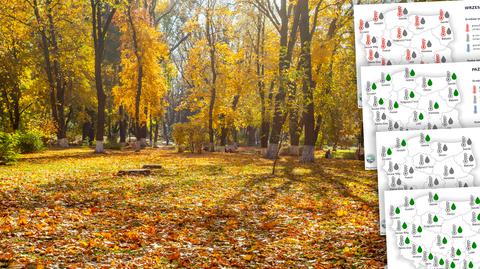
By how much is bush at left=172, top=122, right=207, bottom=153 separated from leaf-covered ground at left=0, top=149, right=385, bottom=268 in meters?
14.8

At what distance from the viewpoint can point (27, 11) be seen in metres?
30.6

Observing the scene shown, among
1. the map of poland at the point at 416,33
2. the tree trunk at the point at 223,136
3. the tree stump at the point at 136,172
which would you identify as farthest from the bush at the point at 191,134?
the map of poland at the point at 416,33

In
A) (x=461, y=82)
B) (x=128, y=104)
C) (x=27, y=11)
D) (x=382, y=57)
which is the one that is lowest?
(x=461, y=82)

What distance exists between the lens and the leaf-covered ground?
22.9 feet

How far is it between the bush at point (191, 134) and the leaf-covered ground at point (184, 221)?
48.5ft

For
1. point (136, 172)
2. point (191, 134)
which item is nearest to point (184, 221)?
point (136, 172)

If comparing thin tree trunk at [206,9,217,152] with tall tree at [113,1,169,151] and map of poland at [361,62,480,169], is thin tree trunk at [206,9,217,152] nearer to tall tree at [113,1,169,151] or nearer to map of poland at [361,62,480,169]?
tall tree at [113,1,169,151]

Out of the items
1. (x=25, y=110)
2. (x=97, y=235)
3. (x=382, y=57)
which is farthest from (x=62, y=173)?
(x=25, y=110)

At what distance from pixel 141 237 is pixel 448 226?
5948 mm

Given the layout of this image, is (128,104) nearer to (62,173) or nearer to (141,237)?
(62,173)

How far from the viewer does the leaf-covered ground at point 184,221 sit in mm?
6965

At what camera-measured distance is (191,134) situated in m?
31.7

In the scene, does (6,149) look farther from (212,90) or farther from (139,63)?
(212,90)

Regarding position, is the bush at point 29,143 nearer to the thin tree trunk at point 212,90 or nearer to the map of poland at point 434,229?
the thin tree trunk at point 212,90
